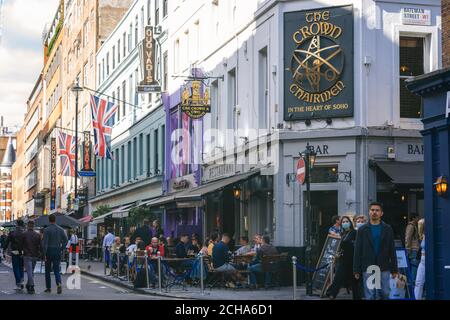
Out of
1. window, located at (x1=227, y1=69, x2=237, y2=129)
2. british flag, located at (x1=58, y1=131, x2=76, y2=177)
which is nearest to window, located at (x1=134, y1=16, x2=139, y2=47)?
british flag, located at (x1=58, y1=131, x2=76, y2=177)

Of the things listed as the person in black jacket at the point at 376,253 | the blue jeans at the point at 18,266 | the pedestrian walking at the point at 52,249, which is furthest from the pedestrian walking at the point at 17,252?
the person in black jacket at the point at 376,253

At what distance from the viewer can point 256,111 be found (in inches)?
1190

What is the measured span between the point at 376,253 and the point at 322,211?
40.6 feet

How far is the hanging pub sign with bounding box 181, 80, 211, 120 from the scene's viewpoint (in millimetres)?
33812

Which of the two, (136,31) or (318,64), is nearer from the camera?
(318,64)

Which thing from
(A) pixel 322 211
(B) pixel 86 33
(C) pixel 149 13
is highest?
(B) pixel 86 33

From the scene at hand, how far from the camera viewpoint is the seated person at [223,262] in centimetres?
2483

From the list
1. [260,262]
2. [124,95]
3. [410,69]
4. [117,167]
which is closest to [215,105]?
[410,69]

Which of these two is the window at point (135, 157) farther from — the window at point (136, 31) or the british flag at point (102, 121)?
the window at point (136, 31)

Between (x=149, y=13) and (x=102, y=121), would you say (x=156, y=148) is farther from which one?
(x=149, y=13)

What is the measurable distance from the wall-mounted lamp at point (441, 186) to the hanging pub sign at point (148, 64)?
1014 inches

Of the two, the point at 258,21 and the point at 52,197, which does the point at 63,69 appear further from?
the point at 258,21

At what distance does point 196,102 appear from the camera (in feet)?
112
